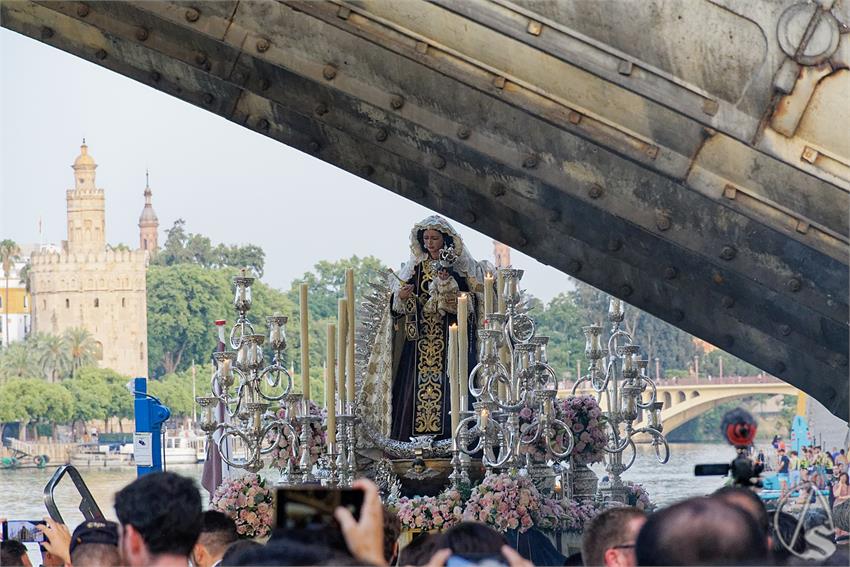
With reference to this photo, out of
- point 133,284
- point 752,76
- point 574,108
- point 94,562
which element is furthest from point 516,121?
point 133,284

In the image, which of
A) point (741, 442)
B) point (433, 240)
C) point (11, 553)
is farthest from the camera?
point (433, 240)

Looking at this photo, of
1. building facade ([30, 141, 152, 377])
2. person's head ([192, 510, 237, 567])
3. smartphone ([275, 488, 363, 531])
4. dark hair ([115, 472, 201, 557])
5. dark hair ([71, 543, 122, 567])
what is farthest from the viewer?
building facade ([30, 141, 152, 377])

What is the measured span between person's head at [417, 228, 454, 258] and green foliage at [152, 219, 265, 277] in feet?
241

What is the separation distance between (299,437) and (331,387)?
657 millimetres

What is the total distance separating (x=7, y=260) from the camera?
9081 centimetres

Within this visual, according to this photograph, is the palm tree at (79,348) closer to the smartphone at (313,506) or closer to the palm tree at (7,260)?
the palm tree at (7,260)

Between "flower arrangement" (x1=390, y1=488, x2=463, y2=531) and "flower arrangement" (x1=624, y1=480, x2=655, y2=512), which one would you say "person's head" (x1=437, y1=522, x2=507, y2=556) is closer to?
"flower arrangement" (x1=390, y1=488, x2=463, y2=531)

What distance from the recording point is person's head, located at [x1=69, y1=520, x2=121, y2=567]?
4492 millimetres

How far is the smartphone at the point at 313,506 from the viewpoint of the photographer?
311 cm

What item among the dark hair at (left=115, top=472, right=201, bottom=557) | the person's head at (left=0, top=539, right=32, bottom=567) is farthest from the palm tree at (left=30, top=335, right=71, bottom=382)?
the dark hair at (left=115, top=472, right=201, bottom=557)

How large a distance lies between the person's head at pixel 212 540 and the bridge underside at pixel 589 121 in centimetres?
225

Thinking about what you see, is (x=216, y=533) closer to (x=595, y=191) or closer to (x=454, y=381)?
(x=595, y=191)

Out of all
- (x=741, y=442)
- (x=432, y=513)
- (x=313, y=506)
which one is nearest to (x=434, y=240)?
(x=432, y=513)

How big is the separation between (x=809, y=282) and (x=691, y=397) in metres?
38.7
